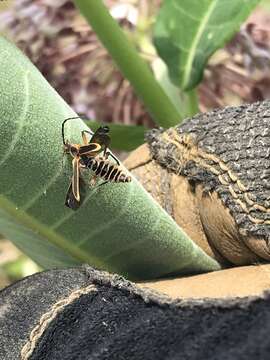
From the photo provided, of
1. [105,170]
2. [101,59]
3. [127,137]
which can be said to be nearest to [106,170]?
[105,170]

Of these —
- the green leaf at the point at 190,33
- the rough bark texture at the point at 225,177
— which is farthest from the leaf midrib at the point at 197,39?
the rough bark texture at the point at 225,177

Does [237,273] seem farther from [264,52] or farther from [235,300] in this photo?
[264,52]

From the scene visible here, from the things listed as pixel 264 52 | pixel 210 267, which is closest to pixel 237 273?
pixel 210 267

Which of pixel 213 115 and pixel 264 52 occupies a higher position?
pixel 213 115

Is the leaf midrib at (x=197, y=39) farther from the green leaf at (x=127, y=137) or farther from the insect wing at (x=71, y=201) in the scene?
the insect wing at (x=71, y=201)

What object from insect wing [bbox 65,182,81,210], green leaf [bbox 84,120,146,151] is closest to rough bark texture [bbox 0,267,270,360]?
insect wing [bbox 65,182,81,210]

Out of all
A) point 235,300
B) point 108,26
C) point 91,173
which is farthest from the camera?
point 108,26

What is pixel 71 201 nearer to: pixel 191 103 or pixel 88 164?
pixel 88 164

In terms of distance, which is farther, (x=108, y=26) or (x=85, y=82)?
(x=85, y=82)
